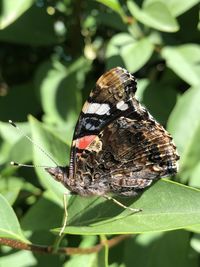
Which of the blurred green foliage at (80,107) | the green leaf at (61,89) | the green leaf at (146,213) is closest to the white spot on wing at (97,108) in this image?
the blurred green foliage at (80,107)

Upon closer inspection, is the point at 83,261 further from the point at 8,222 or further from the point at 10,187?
the point at 10,187

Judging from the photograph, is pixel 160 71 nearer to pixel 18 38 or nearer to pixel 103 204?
pixel 18 38

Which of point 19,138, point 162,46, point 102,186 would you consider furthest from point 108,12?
point 102,186

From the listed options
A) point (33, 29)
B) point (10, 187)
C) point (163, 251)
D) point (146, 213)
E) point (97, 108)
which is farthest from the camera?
point (33, 29)

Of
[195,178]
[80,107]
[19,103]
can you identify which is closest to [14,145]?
[80,107]

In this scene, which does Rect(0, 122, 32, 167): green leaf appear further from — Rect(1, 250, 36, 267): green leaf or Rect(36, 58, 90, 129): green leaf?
Rect(1, 250, 36, 267): green leaf

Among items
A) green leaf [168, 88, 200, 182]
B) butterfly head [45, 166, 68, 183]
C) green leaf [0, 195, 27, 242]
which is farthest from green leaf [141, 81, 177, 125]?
green leaf [0, 195, 27, 242]

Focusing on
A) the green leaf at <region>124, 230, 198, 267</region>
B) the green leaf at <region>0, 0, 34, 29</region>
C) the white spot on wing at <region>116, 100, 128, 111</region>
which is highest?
the green leaf at <region>0, 0, 34, 29</region>
